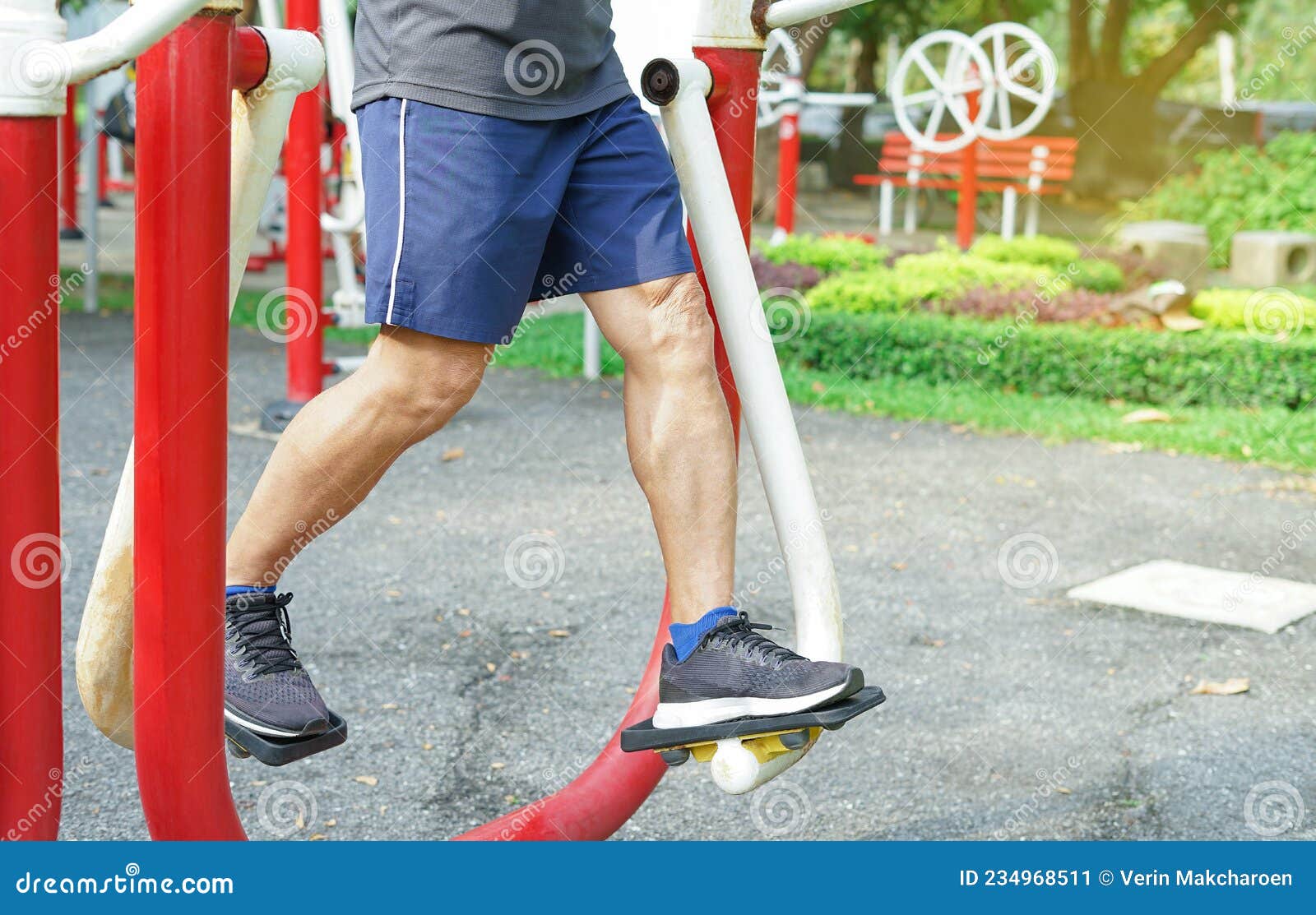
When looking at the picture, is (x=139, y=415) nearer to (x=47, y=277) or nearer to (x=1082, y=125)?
(x=47, y=277)

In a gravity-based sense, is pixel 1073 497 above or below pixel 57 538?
below

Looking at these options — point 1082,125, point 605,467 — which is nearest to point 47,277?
point 605,467

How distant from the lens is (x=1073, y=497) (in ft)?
17.4

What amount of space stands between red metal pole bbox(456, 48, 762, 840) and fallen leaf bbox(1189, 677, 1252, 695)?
158 cm

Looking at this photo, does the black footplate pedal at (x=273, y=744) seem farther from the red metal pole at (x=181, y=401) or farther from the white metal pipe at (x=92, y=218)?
the white metal pipe at (x=92, y=218)

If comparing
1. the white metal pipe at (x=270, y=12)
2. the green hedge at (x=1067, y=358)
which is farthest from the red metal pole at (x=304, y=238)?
the green hedge at (x=1067, y=358)

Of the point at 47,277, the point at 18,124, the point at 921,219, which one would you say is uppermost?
the point at 18,124

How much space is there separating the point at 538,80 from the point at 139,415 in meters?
0.72

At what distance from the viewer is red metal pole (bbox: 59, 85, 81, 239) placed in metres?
7.80

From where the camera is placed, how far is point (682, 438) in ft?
6.84

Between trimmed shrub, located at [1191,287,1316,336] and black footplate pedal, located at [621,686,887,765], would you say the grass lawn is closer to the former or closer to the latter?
trimmed shrub, located at [1191,287,1316,336]

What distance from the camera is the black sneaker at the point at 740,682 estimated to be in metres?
1.93

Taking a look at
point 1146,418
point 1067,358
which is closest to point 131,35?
point 1146,418

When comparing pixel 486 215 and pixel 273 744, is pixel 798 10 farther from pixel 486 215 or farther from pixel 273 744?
pixel 273 744
